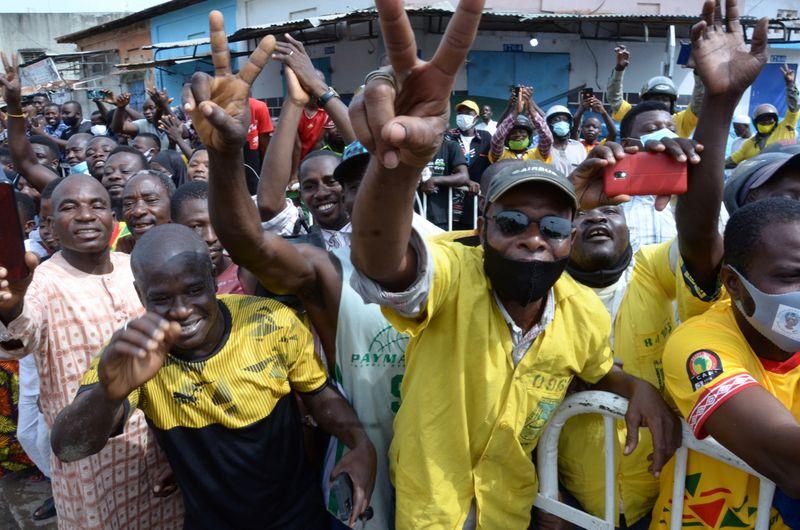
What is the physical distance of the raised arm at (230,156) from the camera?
1771mm

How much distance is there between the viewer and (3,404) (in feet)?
13.2

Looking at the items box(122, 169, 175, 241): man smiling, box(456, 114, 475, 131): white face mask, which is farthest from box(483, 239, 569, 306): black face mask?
box(456, 114, 475, 131): white face mask

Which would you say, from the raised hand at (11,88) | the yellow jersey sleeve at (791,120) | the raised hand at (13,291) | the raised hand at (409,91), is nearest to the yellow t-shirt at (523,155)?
the yellow jersey sleeve at (791,120)

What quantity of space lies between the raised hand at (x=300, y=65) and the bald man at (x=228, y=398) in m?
1.61

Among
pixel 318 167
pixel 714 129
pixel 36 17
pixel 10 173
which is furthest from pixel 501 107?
pixel 36 17

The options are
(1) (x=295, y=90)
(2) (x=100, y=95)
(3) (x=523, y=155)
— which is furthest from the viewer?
(2) (x=100, y=95)

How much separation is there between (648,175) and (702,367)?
0.59 metres

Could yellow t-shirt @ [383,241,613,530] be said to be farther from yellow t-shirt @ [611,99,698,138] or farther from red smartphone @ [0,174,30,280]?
yellow t-shirt @ [611,99,698,138]

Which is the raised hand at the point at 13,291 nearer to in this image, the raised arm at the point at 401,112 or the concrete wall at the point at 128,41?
the raised arm at the point at 401,112

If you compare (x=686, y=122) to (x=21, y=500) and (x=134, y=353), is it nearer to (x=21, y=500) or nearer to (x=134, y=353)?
(x=134, y=353)

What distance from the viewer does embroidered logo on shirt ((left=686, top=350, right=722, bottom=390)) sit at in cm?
163

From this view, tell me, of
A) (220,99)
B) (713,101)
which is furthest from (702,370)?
(220,99)

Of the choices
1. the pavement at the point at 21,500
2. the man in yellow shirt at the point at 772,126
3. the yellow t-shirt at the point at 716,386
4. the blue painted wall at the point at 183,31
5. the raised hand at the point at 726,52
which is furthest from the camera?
the blue painted wall at the point at 183,31

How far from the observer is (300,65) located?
342 centimetres
